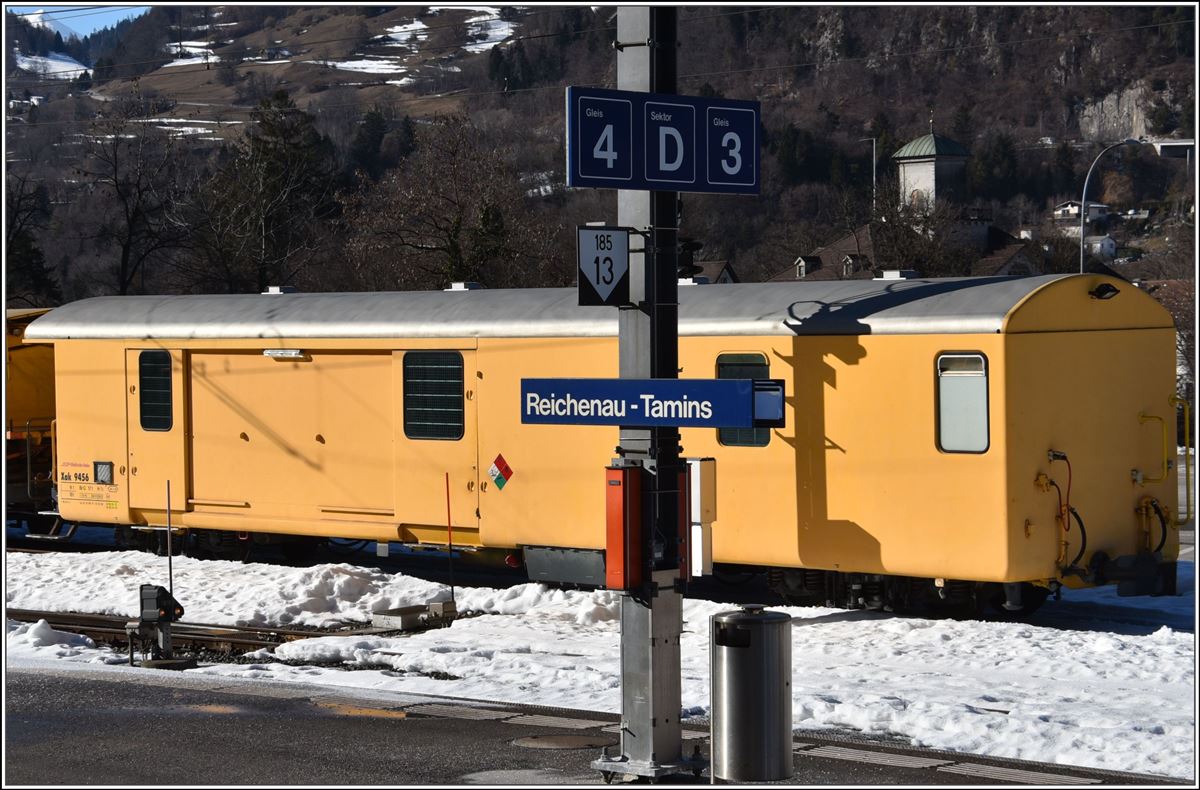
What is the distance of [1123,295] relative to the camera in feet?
47.6

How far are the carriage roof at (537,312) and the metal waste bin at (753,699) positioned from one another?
5.49m

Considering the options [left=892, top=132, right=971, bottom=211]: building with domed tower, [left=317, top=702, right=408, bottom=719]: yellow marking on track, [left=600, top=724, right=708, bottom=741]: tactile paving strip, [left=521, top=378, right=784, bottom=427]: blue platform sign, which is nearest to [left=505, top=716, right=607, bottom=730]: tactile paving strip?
[left=600, top=724, right=708, bottom=741]: tactile paving strip

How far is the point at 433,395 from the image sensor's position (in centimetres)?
1686

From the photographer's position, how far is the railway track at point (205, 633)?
1428 cm

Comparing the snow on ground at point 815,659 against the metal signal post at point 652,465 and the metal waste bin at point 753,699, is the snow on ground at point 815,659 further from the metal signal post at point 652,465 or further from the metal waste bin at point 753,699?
the metal signal post at point 652,465

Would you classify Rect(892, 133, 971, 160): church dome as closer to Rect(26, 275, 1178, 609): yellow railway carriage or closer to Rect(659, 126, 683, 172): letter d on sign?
Rect(26, 275, 1178, 609): yellow railway carriage

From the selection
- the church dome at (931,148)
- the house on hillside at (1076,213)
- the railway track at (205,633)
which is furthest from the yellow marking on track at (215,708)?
the house on hillside at (1076,213)

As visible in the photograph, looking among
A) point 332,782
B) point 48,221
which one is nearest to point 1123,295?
point 332,782

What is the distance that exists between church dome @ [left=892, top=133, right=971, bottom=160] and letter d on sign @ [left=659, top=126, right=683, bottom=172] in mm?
126598

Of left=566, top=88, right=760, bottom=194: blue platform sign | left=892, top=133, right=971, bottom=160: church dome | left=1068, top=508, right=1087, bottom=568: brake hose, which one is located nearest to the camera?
left=566, top=88, right=760, bottom=194: blue platform sign

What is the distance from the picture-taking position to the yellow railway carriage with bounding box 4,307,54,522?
72.7 ft

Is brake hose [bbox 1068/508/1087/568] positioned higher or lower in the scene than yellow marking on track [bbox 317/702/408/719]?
higher

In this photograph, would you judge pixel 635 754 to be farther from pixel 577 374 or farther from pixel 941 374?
pixel 577 374

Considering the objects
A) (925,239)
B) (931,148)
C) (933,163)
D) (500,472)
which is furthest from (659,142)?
(933,163)
